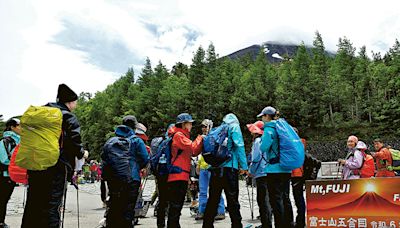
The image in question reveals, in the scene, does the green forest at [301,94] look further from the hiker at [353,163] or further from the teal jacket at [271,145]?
the teal jacket at [271,145]

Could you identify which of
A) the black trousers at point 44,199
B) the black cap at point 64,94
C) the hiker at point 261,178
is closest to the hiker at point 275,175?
the hiker at point 261,178

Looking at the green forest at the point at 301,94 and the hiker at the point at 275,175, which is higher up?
the green forest at the point at 301,94

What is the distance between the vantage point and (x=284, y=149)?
563 centimetres

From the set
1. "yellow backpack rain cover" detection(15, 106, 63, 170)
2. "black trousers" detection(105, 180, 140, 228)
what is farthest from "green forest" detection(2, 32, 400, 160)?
"yellow backpack rain cover" detection(15, 106, 63, 170)

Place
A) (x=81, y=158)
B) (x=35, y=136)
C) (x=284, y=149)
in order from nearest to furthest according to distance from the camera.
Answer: (x=35, y=136) → (x=81, y=158) → (x=284, y=149)

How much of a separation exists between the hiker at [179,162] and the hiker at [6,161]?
324 centimetres

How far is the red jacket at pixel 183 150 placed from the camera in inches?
236

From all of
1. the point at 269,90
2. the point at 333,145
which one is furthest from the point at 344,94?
the point at 333,145

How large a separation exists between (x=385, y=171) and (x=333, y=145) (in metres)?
26.9

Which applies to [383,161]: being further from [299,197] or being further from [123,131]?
[123,131]

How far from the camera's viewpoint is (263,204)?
6320mm

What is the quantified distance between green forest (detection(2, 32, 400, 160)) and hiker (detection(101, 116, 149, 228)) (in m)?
44.0

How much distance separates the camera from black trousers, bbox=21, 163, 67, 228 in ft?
14.2

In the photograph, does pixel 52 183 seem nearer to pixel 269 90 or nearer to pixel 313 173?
pixel 313 173
